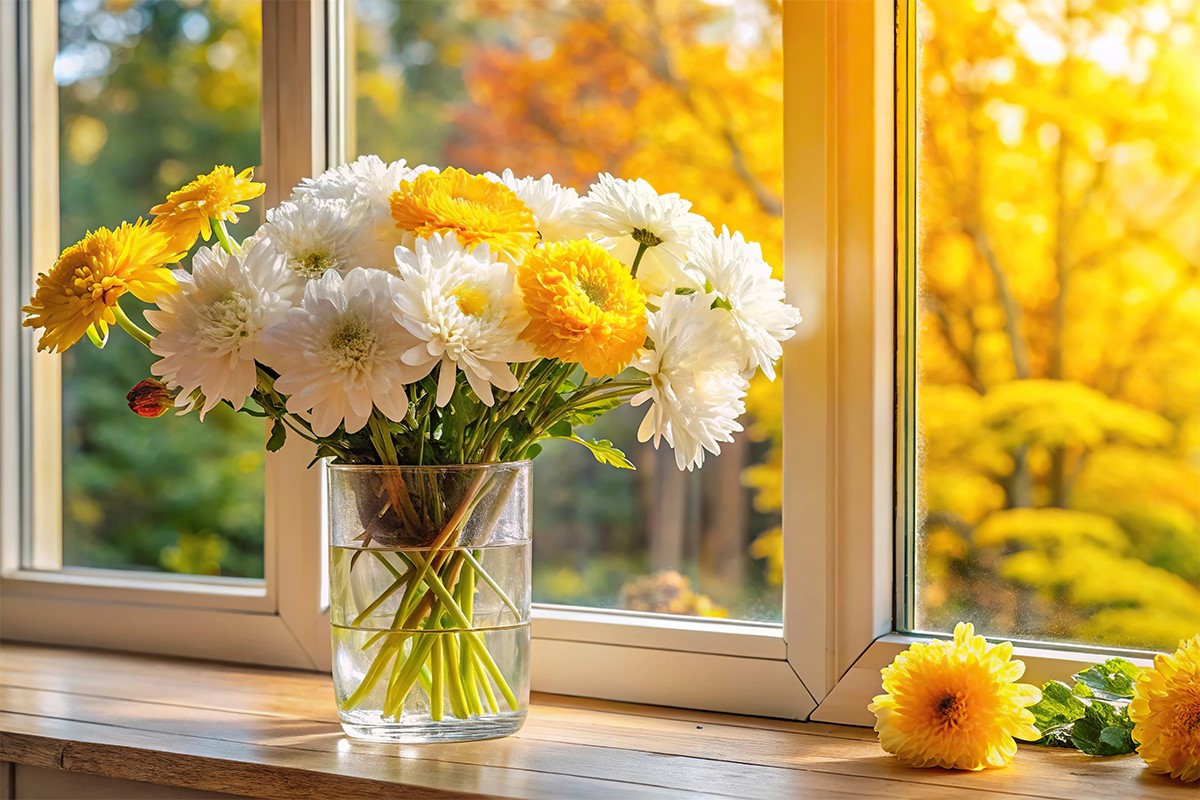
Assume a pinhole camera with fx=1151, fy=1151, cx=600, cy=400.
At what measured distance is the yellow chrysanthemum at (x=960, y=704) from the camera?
891mm

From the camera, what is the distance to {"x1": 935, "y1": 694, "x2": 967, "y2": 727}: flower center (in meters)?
0.89

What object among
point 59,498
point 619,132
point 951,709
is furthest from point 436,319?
point 619,132

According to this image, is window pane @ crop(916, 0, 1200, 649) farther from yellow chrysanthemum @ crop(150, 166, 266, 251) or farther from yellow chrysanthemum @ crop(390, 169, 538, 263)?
yellow chrysanthemum @ crop(150, 166, 266, 251)

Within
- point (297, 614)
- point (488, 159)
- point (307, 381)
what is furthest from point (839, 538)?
point (488, 159)

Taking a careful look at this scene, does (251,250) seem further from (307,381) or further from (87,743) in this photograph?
(87,743)

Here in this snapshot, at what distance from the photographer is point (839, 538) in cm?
110

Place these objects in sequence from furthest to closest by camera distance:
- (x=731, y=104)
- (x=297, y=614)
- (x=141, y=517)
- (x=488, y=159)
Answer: (x=488, y=159), (x=731, y=104), (x=141, y=517), (x=297, y=614)

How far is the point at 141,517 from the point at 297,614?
16.2 inches

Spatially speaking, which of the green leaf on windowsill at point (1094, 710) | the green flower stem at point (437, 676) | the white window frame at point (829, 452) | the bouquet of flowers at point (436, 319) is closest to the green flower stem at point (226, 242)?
the bouquet of flowers at point (436, 319)

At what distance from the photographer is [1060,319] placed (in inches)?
46.4

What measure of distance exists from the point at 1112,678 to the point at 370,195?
28.9 inches

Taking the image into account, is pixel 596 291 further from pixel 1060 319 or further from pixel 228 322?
pixel 1060 319

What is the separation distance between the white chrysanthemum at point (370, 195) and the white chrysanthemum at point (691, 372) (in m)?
0.23

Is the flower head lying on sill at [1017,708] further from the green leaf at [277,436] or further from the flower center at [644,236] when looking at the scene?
Result: the green leaf at [277,436]
